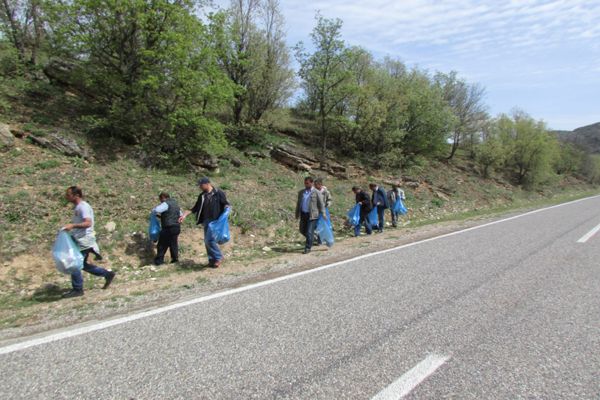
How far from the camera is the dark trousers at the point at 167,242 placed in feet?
24.9

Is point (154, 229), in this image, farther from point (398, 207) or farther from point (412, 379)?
point (398, 207)

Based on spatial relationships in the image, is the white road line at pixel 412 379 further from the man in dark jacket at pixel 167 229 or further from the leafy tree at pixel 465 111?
the leafy tree at pixel 465 111

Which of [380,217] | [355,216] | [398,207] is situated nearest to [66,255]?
[355,216]

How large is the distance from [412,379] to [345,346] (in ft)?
2.40

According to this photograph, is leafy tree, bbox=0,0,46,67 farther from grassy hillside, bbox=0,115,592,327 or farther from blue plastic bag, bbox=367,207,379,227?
blue plastic bag, bbox=367,207,379,227

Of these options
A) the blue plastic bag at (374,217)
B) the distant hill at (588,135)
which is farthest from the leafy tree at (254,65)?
the distant hill at (588,135)

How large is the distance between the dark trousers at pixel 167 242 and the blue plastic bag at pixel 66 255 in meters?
2.35

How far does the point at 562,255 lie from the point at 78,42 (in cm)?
1652

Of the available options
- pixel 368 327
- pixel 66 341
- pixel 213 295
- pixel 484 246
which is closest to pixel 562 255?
pixel 484 246

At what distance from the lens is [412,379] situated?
108 inches

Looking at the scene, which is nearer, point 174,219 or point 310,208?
point 174,219

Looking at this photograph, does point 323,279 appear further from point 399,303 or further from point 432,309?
point 432,309

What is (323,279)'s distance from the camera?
18.4ft

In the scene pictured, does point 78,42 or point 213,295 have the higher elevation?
point 78,42
